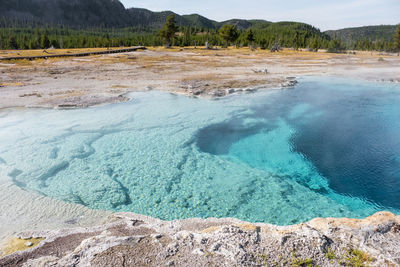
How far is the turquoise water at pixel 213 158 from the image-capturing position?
10.4 metres

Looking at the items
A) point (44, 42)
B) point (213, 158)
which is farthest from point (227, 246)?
point (44, 42)

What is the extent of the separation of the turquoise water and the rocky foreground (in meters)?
2.51

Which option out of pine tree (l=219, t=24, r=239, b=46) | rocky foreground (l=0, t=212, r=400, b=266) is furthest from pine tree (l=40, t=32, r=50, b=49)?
rocky foreground (l=0, t=212, r=400, b=266)

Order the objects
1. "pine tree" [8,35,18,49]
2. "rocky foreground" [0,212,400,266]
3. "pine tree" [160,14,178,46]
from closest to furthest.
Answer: "rocky foreground" [0,212,400,266], "pine tree" [160,14,178,46], "pine tree" [8,35,18,49]

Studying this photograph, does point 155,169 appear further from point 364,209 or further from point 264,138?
point 364,209

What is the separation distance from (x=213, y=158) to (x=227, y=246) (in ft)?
26.9

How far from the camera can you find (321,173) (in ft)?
41.9

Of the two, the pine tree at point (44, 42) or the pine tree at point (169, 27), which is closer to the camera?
the pine tree at point (44, 42)

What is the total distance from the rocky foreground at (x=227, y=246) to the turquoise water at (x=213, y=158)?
2.51 m

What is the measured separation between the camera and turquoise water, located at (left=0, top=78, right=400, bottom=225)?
10430mm

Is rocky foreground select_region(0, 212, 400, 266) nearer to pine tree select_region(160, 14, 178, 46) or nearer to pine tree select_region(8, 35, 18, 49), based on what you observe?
pine tree select_region(160, 14, 178, 46)

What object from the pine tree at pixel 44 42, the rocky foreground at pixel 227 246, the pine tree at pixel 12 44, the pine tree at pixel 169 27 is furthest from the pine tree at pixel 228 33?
the rocky foreground at pixel 227 246

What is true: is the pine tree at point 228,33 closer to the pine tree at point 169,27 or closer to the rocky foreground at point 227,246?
the pine tree at point 169,27

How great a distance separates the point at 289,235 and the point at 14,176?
1220 cm
